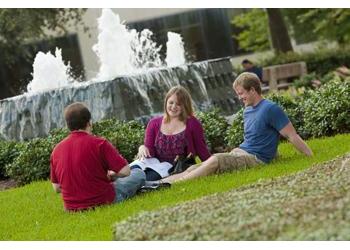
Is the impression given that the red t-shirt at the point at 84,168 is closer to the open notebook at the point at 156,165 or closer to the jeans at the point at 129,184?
the jeans at the point at 129,184

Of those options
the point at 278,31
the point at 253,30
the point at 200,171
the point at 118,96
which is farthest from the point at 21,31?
the point at 200,171

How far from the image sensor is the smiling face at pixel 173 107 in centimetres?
920

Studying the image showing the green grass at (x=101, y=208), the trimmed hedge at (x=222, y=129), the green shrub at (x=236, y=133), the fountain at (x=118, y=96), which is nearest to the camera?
the green grass at (x=101, y=208)

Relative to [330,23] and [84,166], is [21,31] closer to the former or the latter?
[330,23]

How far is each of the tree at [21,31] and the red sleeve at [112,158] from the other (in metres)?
21.9

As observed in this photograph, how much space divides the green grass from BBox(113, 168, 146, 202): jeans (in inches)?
5.2

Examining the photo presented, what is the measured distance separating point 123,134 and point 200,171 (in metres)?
2.84

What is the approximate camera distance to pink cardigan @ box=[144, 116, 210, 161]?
9250 millimetres

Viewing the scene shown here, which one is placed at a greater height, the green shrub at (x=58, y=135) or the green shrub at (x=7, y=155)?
the green shrub at (x=58, y=135)

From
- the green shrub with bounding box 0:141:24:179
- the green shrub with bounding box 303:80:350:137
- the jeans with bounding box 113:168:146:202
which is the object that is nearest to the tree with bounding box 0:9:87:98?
the green shrub with bounding box 0:141:24:179

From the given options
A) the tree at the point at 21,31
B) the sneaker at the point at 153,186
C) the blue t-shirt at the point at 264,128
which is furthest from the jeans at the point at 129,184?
the tree at the point at 21,31

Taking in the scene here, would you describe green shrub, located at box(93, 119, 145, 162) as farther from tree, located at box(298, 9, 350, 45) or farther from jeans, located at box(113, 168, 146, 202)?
tree, located at box(298, 9, 350, 45)
